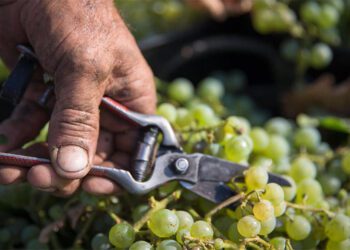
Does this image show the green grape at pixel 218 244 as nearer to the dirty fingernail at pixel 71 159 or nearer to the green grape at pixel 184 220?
the green grape at pixel 184 220

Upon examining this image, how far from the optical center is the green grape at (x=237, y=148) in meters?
0.90

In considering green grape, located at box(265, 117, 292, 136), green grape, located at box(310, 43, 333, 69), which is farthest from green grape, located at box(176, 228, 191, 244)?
green grape, located at box(310, 43, 333, 69)

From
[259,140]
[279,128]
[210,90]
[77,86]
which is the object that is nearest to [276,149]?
[259,140]

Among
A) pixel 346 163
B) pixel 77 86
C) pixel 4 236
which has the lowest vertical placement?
pixel 4 236

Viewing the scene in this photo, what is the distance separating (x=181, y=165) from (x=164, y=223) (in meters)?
0.11

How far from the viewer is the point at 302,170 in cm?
99

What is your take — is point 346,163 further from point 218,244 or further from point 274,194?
point 218,244

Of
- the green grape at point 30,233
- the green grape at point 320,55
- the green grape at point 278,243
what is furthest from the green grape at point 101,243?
the green grape at point 320,55

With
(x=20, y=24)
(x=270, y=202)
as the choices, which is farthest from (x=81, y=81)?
(x=270, y=202)

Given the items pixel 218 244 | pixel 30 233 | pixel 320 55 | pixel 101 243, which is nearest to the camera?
pixel 218 244

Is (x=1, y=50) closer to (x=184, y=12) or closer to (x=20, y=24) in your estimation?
(x=20, y=24)

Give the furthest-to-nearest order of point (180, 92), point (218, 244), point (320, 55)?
point (320, 55), point (180, 92), point (218, 244)

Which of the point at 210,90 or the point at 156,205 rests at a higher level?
the point at 156,205

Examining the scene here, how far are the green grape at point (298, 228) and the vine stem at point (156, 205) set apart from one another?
0.19 meters
